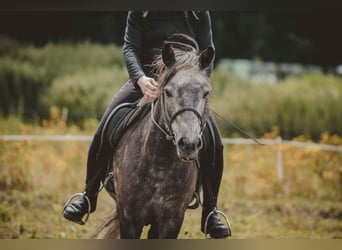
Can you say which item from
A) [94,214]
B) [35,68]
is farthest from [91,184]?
[35,68]

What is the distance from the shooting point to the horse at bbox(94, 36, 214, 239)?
119 inches

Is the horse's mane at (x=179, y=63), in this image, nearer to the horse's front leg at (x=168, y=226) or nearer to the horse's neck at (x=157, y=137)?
the horse's neck at (x=157, y=137)

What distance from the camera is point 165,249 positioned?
14.5 ft

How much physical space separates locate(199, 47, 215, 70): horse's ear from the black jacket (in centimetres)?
51

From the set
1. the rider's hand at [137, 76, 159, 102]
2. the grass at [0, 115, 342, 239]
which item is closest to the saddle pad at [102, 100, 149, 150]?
the rider's hand at [137, 76, 159, 102]

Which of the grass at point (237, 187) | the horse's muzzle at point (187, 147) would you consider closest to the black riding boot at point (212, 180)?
the horse's muzzle at point (187, 147)

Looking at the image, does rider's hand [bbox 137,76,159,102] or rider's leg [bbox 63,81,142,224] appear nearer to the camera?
rider's hand [bbox 137,76,159,102]

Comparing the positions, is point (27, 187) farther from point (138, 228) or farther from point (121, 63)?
point (138, 228)

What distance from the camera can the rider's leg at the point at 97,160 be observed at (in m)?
3.79

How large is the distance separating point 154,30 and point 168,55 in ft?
2.04

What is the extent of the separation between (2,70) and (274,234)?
461 cm

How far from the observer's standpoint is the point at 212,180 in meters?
3.77

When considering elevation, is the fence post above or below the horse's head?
below

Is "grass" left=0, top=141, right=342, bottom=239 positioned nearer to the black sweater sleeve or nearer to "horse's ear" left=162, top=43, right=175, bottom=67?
the black sweater sleeve
